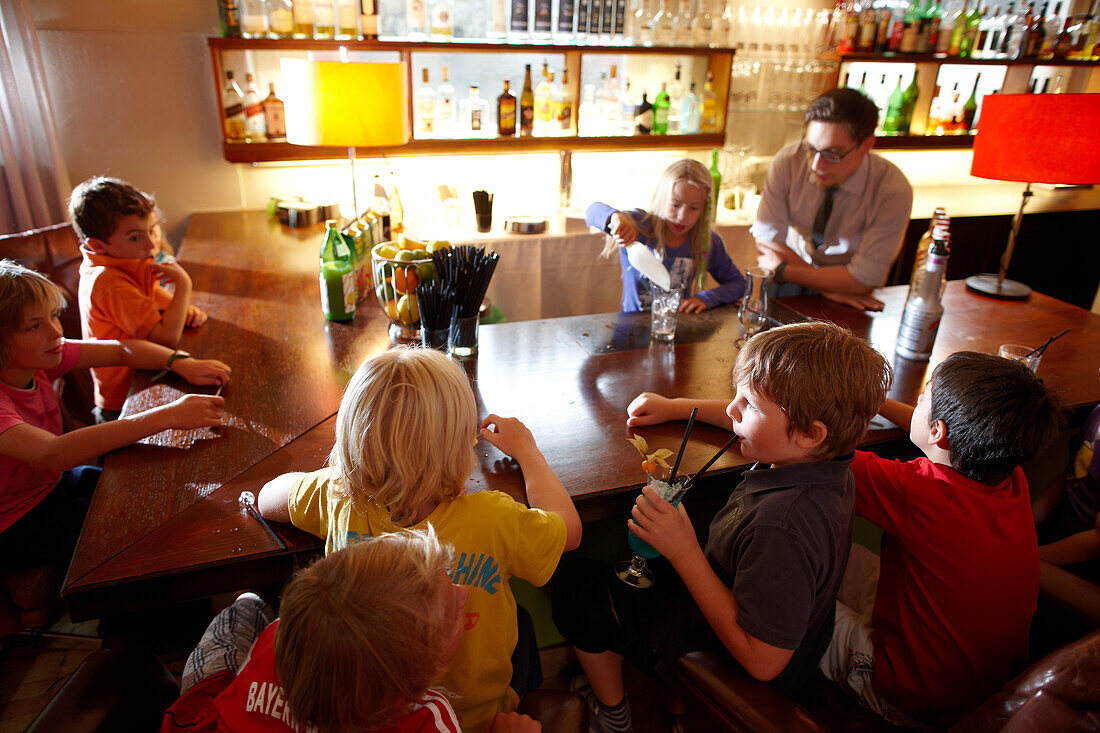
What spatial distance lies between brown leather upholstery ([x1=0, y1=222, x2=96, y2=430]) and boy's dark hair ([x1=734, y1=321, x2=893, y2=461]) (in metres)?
2.08

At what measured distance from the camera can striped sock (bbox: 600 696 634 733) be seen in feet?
4.92

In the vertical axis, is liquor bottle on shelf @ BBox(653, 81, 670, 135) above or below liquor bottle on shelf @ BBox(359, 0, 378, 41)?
below

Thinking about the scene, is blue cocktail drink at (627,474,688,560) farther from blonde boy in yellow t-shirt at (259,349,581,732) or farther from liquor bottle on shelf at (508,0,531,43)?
liquor bottle on shelf at (508,0,531,43)

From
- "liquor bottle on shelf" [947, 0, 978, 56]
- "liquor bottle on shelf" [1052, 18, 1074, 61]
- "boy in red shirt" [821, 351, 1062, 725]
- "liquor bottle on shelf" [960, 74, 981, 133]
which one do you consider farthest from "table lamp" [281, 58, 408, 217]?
"liquor bottle on shelf" [1052, 18, 1074, 61]

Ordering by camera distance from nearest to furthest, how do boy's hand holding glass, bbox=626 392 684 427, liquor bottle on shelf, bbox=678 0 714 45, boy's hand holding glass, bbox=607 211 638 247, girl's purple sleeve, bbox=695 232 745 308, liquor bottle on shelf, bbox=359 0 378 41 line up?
boy's hand holding glass, bbox=626 392 684 427, boy's hand holding glass, bbox=607 211 638 247, girl's purple sleeve, bbox=695 232 745 308, liquor bottle on shelf, bbox=359 0 378 41, liquor bottle on shelf, bbox=678 0 714 45

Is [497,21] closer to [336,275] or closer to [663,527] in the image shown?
[336,275]

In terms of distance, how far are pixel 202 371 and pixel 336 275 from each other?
0.47 meters

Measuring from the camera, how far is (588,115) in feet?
12.3

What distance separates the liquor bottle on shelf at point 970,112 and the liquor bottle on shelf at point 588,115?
8.20 feet

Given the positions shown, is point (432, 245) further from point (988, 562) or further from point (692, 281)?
point (988, 562)

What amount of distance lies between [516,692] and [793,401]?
67 centimetres

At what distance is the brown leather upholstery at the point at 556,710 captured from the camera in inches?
40.0

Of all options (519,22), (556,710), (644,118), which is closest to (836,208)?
(644,118)

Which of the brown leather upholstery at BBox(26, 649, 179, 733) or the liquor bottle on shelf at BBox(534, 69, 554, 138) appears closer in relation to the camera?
the brown leather upholstery at BBox(26, 649, 179, 733)
